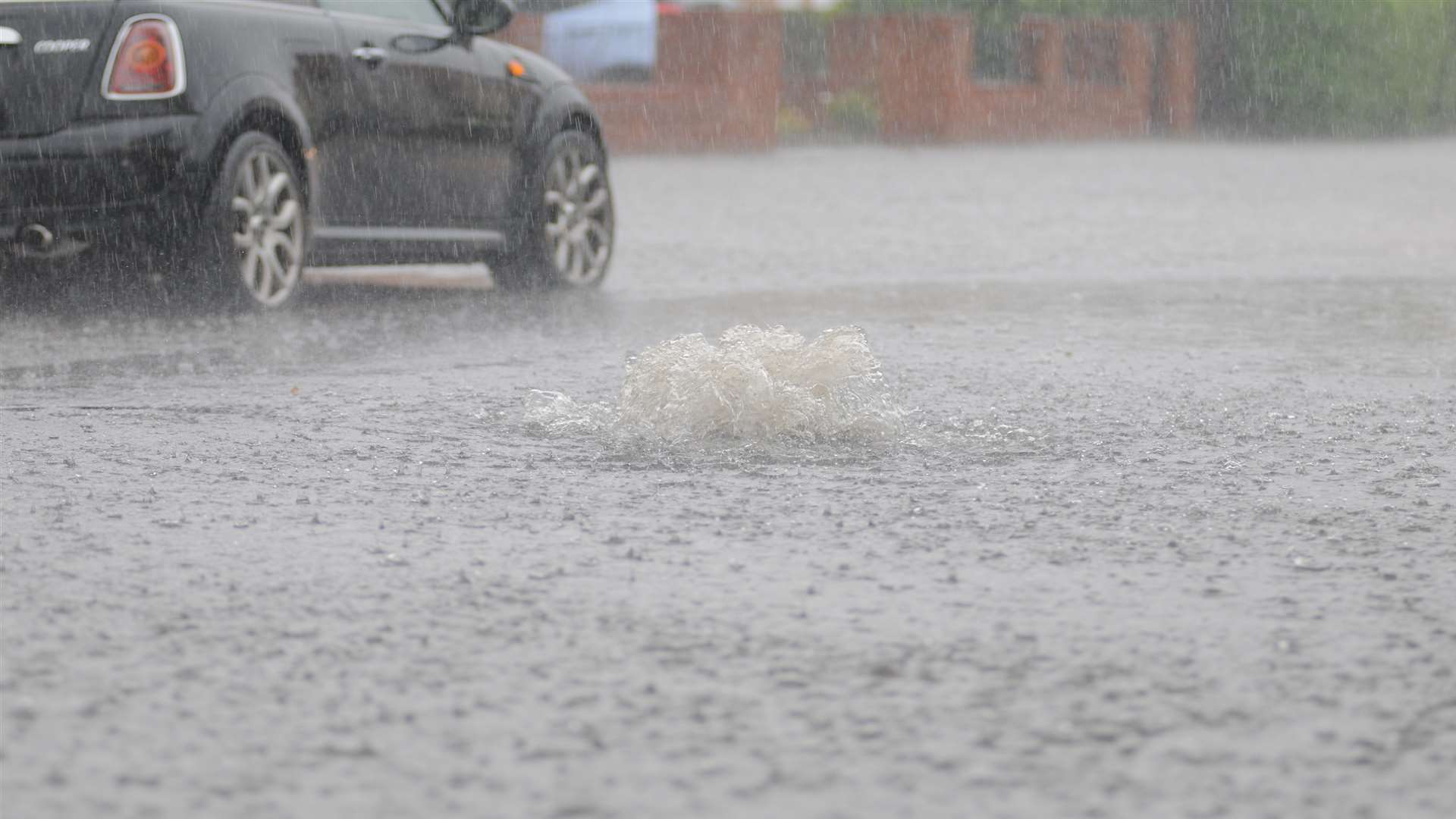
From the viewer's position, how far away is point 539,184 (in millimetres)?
10930

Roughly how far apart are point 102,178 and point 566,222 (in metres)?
2.86

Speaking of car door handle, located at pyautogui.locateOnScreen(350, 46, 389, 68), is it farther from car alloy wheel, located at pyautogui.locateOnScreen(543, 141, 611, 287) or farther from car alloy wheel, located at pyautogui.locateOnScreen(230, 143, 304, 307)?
car alloy wheel, located at pyautogui.locateOnScreen(543, 141, 611, 287)

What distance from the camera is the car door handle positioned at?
32.4 ft

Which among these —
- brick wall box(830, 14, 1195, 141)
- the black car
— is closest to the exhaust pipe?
the black car

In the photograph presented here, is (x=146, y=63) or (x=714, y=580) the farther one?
(x=146, y=63)

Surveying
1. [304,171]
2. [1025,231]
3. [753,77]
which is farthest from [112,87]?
[753,77]

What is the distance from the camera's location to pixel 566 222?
1128cm

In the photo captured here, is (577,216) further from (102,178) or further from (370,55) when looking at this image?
(102,178)

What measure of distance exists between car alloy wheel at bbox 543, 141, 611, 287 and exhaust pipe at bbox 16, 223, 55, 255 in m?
2.72

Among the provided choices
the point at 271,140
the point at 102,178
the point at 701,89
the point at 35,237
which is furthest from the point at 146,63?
the point at 701,89

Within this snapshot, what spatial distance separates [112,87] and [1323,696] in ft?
20.6

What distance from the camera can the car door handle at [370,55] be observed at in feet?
32.4

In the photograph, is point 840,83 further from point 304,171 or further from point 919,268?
point 304,171

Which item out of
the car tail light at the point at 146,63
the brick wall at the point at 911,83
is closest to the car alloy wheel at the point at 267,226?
the car tail light at the point at 146,63
